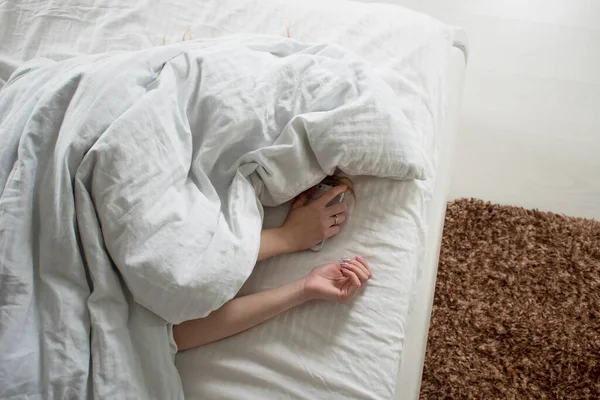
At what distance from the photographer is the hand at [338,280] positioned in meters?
0.88

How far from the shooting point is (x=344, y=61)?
0.99m

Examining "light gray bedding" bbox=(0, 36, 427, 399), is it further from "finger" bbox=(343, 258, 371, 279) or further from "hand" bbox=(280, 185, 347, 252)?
"finger" bbox=(343, 258, 371, 279)

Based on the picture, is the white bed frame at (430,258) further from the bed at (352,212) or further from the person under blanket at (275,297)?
the person under blanket at (275,297)

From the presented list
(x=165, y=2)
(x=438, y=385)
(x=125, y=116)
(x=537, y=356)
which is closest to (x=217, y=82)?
(x=125, y=116)

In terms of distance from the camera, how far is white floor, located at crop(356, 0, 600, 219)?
1439 millimetres

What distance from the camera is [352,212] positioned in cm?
96

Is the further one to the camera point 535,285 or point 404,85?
point 535,285

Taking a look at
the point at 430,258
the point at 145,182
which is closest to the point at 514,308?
the point at 430,258

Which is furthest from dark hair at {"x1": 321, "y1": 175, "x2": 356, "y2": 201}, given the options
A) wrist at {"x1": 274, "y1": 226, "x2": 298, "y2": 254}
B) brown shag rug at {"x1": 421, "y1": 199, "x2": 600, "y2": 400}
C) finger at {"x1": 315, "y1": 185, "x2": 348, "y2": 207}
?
brown shag rug at {"x1": 421, "y1": 199, "x2": 600, "y2": 400}

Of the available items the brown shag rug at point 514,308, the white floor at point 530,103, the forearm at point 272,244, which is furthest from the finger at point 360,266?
the white floor at point 530,103

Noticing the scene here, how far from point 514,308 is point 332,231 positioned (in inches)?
22.7

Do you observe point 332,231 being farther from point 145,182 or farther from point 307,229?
point 145,182

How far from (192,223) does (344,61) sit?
392 mm

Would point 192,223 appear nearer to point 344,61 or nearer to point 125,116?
point 125,116
